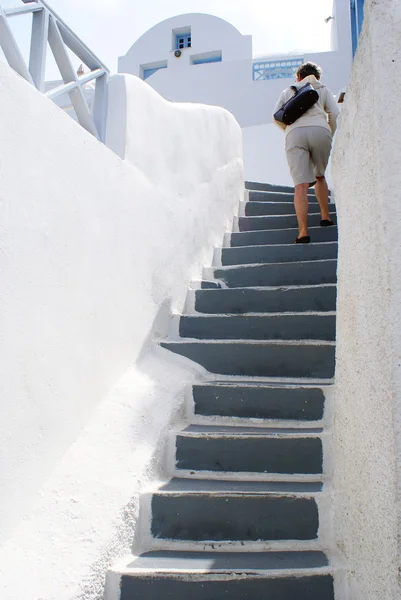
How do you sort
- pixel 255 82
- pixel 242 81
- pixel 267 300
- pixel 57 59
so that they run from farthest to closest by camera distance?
1. pixel 242 81
2. pixel 255 82
3. pixel 267 300
4. pixel 57 59

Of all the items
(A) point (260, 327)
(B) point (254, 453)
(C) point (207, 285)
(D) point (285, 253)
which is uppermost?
(D) point (285, 253)

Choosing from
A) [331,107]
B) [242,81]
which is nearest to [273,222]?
[331,107]

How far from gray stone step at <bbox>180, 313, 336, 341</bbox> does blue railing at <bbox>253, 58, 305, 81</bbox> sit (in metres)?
9.18

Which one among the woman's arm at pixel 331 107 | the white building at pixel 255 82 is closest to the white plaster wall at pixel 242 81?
the white building at pixel 255 82

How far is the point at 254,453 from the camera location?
7.52 feet

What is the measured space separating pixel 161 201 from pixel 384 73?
81.8 inches

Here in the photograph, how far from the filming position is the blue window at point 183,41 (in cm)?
1474

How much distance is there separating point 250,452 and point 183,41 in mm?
15271

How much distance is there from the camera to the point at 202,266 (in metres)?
3.91

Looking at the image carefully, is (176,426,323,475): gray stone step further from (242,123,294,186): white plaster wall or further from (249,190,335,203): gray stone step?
(242,123,294,186): white plaster wall

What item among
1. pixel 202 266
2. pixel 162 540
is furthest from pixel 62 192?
pixel 202 266

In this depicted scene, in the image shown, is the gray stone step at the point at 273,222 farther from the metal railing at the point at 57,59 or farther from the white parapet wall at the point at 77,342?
the metal railing at the point at 57,59

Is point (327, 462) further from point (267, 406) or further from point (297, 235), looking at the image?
point (297, 235)

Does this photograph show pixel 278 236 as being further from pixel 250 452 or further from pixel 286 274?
pixel 250 452
